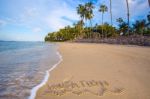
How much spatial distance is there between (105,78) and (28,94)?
7.22ft

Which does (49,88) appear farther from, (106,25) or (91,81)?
(106,25)

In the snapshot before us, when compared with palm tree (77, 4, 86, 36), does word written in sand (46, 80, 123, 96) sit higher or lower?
lower

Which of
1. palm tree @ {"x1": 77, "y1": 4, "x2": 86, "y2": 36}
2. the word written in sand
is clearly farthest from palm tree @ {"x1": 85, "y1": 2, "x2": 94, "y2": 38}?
the word written in sand

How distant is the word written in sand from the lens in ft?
13.8

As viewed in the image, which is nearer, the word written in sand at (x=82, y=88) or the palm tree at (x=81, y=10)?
the word written in sand at (x=82, y=88)

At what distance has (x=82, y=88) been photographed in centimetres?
452

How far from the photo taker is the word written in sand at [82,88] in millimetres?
4211

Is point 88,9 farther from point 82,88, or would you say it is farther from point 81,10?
point 82,88

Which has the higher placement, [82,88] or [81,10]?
[81,10]

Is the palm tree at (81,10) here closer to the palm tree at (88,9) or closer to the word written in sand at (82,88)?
the palm tree at (88,9)

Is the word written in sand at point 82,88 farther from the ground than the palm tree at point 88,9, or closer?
closer

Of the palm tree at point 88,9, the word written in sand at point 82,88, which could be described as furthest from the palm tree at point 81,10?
Result: the word written in sand at point 82,88

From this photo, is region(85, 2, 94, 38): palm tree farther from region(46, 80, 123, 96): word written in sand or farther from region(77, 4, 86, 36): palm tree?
region(46, 80, 123, 96): word written in sand

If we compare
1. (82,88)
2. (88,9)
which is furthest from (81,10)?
(82,88)
